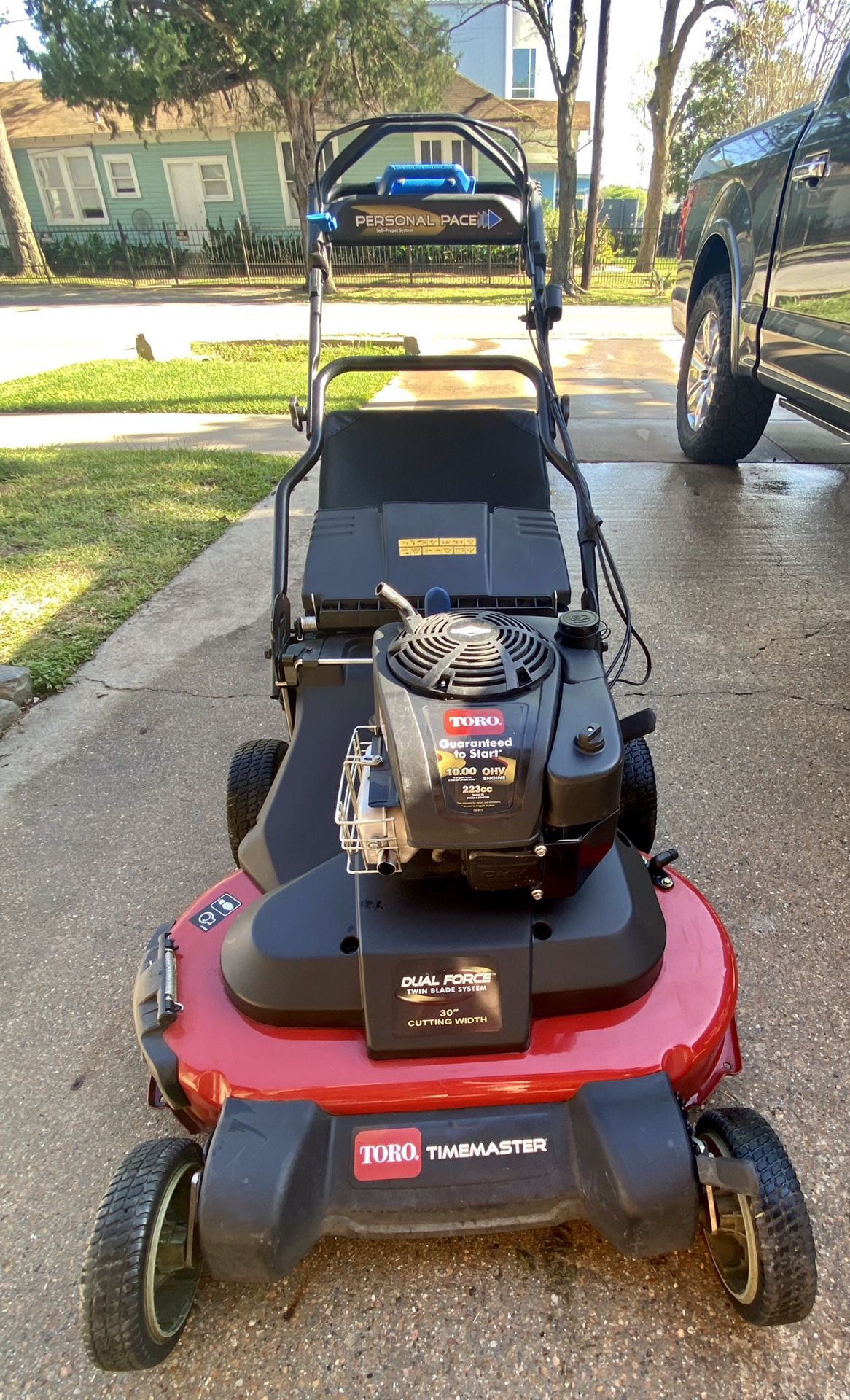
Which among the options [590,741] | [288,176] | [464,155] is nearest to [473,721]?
[590,741]

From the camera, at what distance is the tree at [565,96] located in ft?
50.1

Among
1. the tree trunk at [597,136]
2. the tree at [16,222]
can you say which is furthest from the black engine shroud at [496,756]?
the tree at [16,222]

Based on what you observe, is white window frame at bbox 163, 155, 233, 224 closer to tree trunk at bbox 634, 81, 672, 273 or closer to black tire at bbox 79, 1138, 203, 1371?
tree trunk at bbox 634, 81, 672, 273

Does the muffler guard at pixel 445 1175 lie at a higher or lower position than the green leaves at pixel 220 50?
lower

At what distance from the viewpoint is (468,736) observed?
4.02 ft

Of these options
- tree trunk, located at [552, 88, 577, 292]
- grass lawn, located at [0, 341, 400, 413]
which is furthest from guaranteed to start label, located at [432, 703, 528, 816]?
tree trunk, located at [552, 88, 577, 292]

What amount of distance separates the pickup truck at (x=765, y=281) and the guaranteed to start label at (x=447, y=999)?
8.10 ft

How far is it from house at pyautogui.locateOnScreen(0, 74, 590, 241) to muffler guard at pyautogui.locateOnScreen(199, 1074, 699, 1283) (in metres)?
23.3

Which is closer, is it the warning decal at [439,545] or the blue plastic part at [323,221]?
the warning decal at [439,545]

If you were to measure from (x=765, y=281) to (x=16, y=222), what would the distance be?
71.9 ft

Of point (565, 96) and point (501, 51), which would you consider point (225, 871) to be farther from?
point (501, 51)

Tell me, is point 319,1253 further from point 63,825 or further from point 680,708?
point 680,708

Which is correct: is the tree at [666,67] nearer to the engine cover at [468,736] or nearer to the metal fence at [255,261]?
the metal fence at [255,261]

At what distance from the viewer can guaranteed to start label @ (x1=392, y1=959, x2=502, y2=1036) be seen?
1286mm
